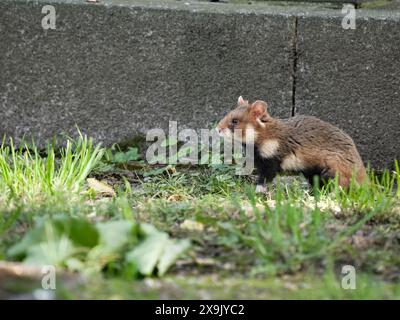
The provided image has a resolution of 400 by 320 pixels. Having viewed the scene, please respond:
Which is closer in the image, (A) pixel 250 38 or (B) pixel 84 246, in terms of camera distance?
(B) pixel 84 246

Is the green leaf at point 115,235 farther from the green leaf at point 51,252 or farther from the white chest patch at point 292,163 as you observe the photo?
the white chest patch at point 292,163

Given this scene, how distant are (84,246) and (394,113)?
3586mm

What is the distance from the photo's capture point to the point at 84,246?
314 centimetres

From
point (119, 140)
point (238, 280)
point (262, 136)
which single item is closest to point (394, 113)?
point (262, 136)

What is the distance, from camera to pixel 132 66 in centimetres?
611

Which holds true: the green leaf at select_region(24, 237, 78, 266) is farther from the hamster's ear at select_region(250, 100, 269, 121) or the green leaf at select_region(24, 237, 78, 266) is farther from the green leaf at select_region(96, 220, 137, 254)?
the hamster's ear at select_region(250, 100, 269, 121)

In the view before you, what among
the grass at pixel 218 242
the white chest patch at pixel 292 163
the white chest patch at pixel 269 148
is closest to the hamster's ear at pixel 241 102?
the white chest patch at pixel 269 148

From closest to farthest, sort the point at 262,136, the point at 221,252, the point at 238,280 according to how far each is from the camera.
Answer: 1. the point at 238,280
2. the point at 221,252
3. the point at 262,136

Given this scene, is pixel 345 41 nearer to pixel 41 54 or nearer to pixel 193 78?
pixel 193 78

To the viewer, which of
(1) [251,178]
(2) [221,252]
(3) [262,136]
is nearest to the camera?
(2) [221,252]

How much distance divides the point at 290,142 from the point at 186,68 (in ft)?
3.38

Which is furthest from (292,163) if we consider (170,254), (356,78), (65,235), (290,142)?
(65,235)

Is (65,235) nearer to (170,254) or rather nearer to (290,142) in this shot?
(170,254)

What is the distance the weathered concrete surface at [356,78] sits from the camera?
601cm
